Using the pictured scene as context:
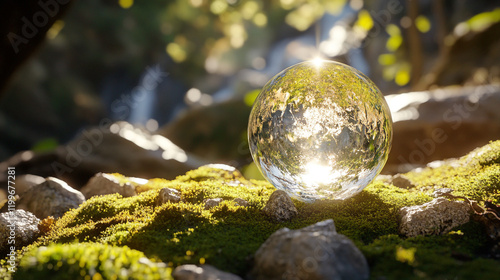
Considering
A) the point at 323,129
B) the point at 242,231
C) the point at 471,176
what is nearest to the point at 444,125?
the point at 471,176

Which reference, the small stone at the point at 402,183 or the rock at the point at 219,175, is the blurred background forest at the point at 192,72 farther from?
the small stone at the point at 402,183

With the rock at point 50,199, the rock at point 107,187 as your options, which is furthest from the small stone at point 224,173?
the rock at point 50,199

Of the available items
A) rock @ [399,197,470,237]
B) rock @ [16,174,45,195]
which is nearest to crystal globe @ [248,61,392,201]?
rock @ [399,197,470,237]

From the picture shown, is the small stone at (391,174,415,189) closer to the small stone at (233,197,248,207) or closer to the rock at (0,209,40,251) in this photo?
the small stone at (233,197,248,207)

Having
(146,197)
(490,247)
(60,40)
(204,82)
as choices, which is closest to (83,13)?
(60,40)

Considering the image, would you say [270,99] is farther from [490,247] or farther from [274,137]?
[490,247]

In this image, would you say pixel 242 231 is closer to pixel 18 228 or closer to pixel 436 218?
pixel 436 218
